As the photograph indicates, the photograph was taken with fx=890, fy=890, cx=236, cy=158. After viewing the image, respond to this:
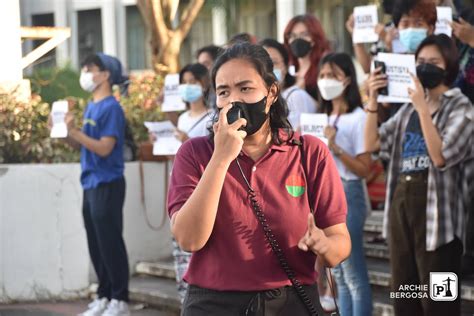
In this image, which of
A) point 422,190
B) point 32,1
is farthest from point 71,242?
point 32,1

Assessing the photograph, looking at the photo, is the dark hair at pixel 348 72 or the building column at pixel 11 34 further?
the building column at pixel 11 34

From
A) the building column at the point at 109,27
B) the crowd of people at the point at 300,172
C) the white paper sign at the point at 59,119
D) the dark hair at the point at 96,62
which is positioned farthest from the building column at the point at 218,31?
the white paper sign at the point at 59,119

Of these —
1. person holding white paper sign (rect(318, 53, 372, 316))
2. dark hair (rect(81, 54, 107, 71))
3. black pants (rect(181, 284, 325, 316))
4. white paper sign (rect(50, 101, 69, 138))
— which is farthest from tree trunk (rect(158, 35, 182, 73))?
black pants (rect(181, 284, 325, 316))

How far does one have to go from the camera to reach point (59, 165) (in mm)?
8469

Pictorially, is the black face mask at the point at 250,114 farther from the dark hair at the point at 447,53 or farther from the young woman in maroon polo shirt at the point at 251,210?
the dark hair at the point at 447,53

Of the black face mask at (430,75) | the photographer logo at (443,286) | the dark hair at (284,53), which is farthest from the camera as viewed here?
the dark hair at (284,53)

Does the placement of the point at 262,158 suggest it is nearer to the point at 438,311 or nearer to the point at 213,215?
the point at 213,215

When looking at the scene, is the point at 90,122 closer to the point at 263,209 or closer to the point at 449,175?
the point at 449,175

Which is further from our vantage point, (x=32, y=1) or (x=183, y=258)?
(x=32, y=1)

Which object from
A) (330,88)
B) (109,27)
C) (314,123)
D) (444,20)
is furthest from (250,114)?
(109,27)

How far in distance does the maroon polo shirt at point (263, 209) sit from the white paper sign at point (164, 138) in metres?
3.56

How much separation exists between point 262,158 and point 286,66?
346 cm

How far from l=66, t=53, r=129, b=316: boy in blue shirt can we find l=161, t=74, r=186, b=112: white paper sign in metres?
0.39

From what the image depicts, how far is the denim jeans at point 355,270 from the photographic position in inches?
235
